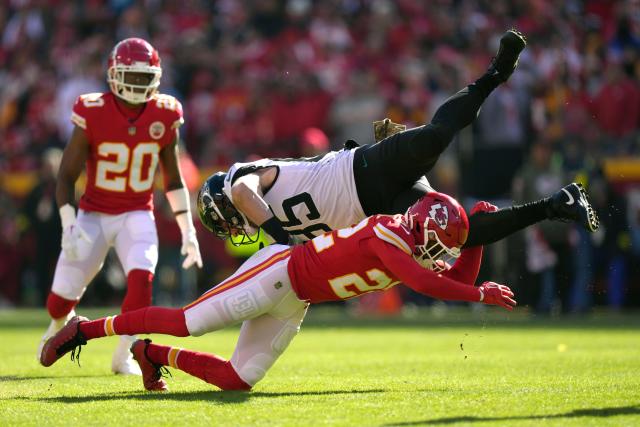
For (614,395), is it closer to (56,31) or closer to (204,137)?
(204,137)

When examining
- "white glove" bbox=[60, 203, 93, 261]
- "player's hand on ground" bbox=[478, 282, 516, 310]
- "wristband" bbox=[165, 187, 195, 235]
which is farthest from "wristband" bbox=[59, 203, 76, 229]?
"player's hand on ground" bbox=[478, 282, 516, 310]

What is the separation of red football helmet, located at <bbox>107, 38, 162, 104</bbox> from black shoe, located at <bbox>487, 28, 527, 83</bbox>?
2.06 metres

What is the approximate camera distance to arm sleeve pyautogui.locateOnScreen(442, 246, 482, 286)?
A: 5.87 m

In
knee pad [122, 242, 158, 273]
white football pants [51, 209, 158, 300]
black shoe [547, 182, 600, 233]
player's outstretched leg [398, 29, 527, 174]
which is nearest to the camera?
black shoe [547, 182, 600, 233]

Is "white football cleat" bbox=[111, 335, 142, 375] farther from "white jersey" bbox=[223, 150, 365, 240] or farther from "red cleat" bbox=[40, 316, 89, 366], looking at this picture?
"white jersey" bbox=[223, 150, 365, 240]

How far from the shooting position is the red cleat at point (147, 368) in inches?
224

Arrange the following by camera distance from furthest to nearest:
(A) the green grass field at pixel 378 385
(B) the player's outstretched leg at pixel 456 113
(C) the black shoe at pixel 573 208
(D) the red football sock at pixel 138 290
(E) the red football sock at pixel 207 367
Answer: (D) the red football sock at pixel 138 290, (B) the player's outstretched leg at pixel 456 113, (C) the black shoe at pixel 573 208, (E) the red football sock at pixel 207 367, (A) the green grass field at pixel 378 385

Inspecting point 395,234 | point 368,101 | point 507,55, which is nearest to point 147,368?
point 395,234

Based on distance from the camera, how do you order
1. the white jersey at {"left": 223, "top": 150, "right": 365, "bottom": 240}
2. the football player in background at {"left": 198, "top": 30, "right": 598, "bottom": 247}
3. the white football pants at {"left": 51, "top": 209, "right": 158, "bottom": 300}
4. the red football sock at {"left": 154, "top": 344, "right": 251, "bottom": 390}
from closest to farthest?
the red football sock at {"left": 154, "top": 344, "right": 251, "bottom": 390}, the football player in background at {"left": 198, "top": 30, "right": 598, "bottom": 247}, the white jersey at {"left": 223, "top": 150, "right": 365, "bottom": 240}, the white football pants at {"left": 51, "top": 209, "right": 158, "bottom": 300}

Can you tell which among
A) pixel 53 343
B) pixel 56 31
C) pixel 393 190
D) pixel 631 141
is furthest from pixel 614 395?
pixel 56 31

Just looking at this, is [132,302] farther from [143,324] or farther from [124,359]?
[143,324]

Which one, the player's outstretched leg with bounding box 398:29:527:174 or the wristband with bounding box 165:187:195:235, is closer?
the player's outstretched leg with bounding box 398:29:527:174

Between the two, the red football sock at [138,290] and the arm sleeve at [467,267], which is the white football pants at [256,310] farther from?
the red football sock at [138,290]

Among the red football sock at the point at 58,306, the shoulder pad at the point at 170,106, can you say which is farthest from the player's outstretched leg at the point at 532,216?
the red football sock at the point at 58,306
